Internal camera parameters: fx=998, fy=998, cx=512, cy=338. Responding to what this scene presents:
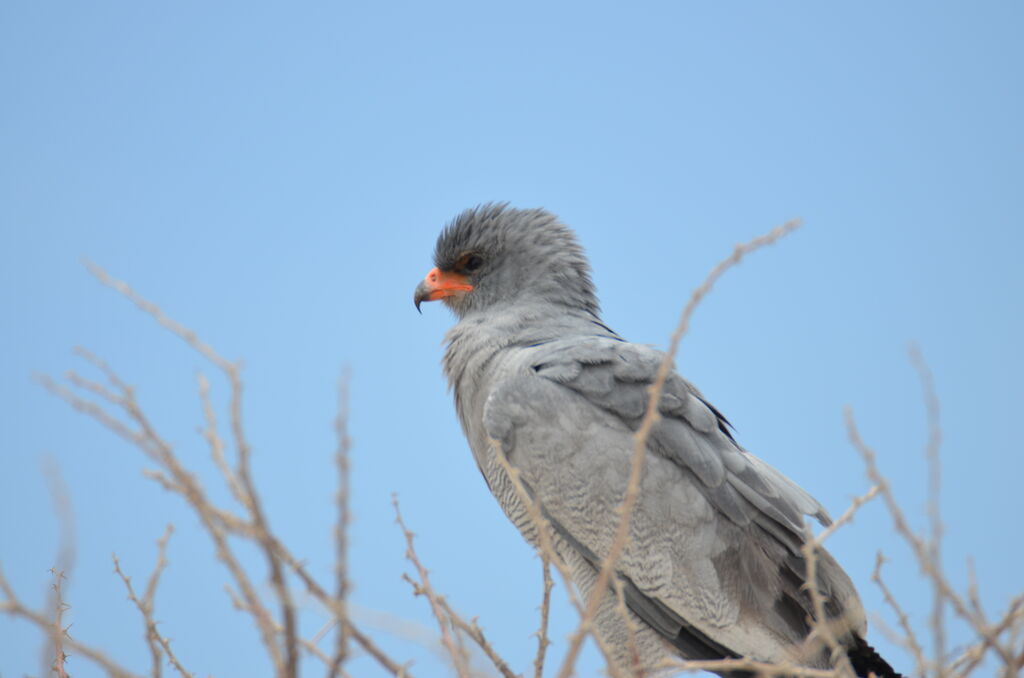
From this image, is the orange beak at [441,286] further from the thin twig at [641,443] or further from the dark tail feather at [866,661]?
the thin twig at [641,443]

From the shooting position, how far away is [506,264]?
5.05 m

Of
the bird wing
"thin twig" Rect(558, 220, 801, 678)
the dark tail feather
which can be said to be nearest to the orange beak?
the bird wing

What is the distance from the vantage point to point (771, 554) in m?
4.01

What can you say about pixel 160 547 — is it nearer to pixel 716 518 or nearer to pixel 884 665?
pixel 716 518

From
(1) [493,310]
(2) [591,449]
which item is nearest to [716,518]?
A: (2) [591,449]

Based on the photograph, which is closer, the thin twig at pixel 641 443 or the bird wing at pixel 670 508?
the thin twig at pixel 641 443

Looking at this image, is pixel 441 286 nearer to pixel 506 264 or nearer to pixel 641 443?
pixel 506 264

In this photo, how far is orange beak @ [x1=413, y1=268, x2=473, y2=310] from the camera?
5.14 meters

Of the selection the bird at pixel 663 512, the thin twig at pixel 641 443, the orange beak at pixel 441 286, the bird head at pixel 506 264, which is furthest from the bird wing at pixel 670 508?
the thin twig at pixel 641 443

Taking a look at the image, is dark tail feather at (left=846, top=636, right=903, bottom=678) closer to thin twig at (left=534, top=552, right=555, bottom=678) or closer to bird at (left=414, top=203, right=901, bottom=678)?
bird at (left=414, top=203, right=901, bottom=678)

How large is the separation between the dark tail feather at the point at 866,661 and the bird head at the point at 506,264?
6.55 feet

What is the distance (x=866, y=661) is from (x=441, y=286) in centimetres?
265

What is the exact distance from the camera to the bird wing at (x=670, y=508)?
3949 millimetres

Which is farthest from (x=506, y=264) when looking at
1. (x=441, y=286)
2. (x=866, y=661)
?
(x=866, y=661)
